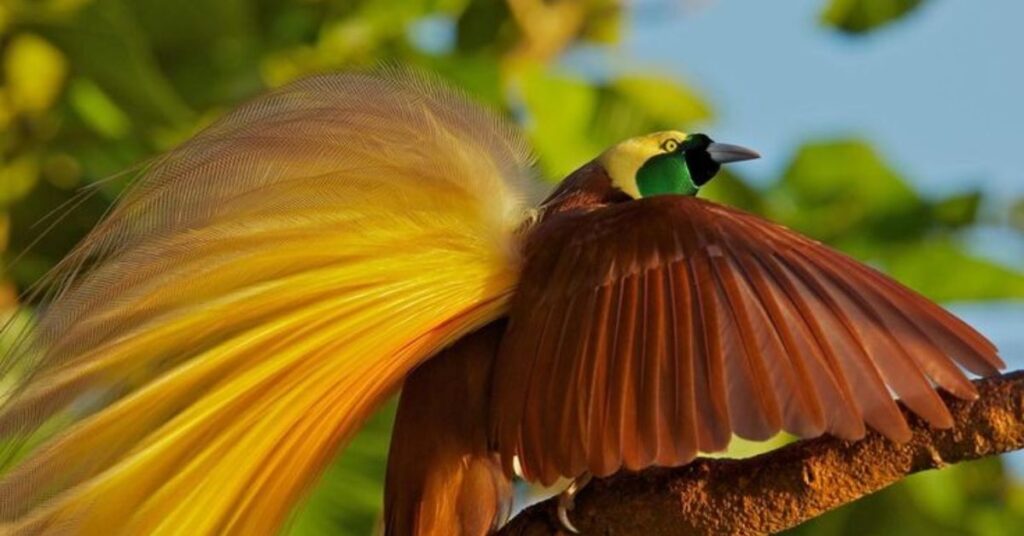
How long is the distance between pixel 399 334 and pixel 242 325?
0.62ft

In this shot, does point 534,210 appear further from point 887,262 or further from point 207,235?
point 887,262

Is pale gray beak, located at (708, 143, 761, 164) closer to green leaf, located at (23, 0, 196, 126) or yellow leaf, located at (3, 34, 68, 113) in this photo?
green leaf, located at (23, 0, 196, 126)

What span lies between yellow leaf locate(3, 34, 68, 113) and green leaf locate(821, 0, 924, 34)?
2.02m

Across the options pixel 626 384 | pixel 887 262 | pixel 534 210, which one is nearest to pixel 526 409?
pixel 626 384

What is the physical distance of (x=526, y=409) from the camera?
2.21 m

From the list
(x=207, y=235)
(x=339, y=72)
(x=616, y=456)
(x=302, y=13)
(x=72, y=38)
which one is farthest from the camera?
(x=302, y=13)

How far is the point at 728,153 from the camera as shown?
2.80m

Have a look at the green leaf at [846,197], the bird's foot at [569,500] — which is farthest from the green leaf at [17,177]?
the bird's foot at [569,500]

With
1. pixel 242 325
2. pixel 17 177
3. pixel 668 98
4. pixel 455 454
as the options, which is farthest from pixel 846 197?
pixel 242 325

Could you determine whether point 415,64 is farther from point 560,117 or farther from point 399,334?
point 399,334

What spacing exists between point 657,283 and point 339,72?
0.63 m

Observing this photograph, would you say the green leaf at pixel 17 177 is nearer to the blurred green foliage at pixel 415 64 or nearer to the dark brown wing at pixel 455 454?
the blurred green foliage at pixel 415 64

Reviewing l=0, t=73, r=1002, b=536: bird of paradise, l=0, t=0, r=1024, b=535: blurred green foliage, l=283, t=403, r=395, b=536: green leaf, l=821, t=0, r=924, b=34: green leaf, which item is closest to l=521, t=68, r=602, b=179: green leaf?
l=0, t=0, r=1024, b=535: blurred green foliage

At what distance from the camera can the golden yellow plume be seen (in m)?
2.29
